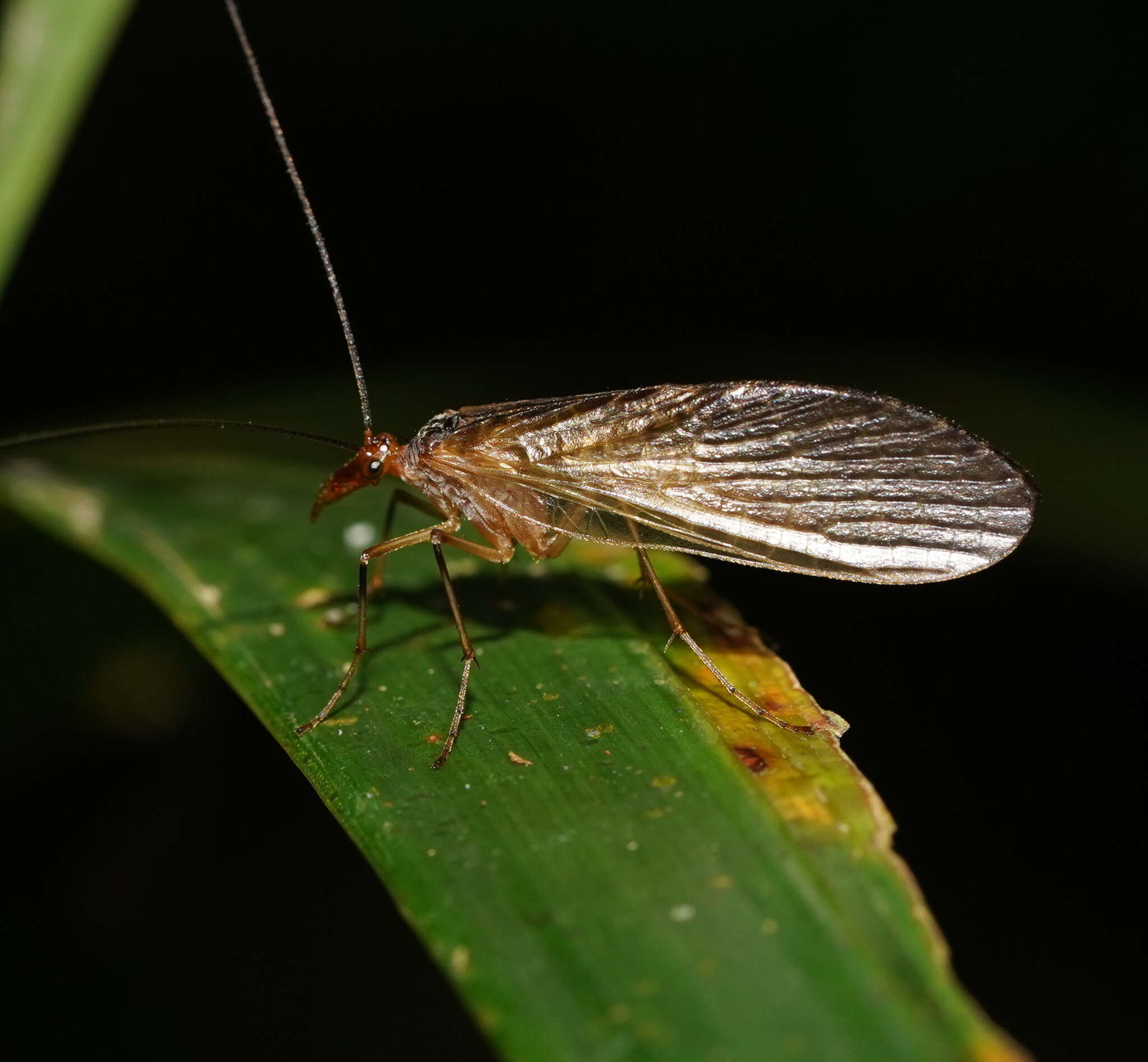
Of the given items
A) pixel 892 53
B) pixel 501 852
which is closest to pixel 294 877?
pixel 501 852

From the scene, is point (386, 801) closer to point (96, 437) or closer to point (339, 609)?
point (339, 609)

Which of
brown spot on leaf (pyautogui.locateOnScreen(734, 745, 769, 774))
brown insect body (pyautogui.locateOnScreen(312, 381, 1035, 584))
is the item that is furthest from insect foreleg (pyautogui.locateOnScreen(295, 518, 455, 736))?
brown spot on leaf (pyautogui.locateOnScreen(734, 745, 769, 774))

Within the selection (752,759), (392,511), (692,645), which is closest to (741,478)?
(692,645)

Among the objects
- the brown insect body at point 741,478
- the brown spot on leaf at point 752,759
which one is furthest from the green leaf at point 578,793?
Answer: the brown insect body at point 741,478

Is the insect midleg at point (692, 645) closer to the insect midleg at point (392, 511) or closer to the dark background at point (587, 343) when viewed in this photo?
the insect midleg at point (392, 511)

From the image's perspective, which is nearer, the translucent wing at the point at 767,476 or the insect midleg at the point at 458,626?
the insect midleg at the point at 458,626

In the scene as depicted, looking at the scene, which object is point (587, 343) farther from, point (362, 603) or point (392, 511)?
point (362, 603)
